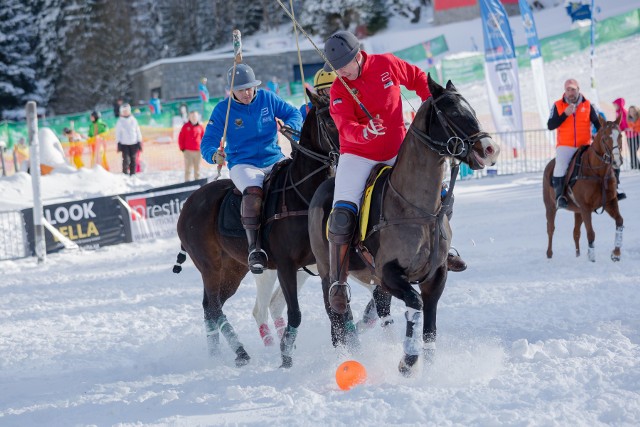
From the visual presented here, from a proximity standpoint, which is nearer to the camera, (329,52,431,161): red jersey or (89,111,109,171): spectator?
(329,52,431,161): red jersey

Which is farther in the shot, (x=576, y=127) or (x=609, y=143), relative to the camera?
(x=576, y=127)

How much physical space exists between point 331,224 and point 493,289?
3919mm

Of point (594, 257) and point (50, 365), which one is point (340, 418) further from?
point (594, 257)

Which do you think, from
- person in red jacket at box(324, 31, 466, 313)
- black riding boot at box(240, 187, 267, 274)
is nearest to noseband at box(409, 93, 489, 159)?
person in red jacket at box(324, 31, 466, 313)

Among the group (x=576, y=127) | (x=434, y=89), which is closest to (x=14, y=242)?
(x=576, y=127)

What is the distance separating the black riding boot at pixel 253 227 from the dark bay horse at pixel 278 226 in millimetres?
83

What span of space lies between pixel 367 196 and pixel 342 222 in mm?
285

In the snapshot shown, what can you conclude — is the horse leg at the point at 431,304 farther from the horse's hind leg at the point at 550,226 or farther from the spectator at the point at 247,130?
the horse's hind leg at the point at 550,226

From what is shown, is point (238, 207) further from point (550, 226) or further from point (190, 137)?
point (190, 137)

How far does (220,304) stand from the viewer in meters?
7.77

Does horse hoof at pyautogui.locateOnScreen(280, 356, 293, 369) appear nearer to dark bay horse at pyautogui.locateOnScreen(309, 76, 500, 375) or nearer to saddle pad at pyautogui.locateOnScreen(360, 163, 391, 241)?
dark bay horse at pyautogui.locateOnScreen(309, 76, 500, 375)

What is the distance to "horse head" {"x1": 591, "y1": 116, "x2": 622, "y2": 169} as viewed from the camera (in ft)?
36.8

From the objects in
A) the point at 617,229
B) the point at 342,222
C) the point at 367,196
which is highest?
the point at 367,196

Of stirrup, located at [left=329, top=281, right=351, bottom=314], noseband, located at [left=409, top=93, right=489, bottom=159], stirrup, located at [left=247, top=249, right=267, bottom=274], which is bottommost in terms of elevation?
stirrup, located at [left=329, top=281, right=351, bottom=314]
